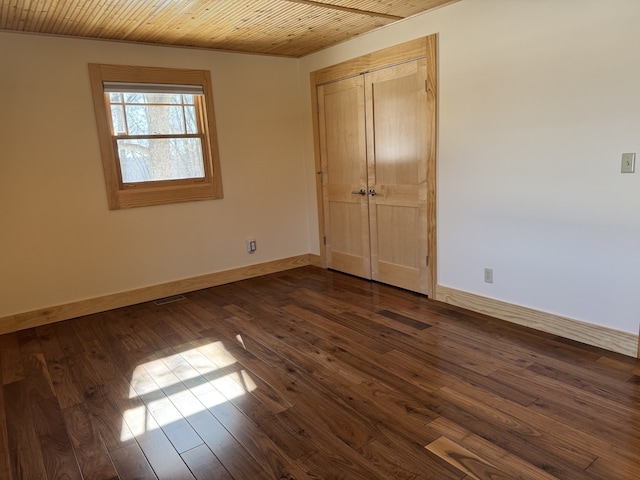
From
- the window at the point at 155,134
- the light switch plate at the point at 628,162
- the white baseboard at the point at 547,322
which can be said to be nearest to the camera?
the light switch plate at the point at 628,162

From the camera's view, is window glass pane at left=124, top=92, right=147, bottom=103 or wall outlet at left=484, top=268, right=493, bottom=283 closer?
wall outlet at left=484, top=268, right=493, bottom=283

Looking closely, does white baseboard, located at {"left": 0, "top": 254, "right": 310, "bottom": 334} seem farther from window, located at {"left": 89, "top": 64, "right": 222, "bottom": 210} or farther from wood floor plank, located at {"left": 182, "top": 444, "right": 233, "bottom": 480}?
wood floor plank, located at {"left": 182, "top": 444, "right": 233, "bottom": 480}

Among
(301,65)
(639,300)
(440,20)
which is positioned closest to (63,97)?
(301,65)

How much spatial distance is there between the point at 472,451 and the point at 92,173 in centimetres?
361

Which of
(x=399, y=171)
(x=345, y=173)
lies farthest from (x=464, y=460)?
(x=345, y=173)

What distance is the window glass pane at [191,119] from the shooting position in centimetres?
427

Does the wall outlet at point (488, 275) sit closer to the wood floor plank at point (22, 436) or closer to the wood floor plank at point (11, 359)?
the wood floor plank at point (22, 436)

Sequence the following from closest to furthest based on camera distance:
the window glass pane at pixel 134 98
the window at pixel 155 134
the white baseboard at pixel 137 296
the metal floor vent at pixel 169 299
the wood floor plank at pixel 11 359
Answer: the wood floor plank at pixel 11 359 → the white baseboard at pixel 137 296 → the window at pixel 155 134 → the window glass pane at pixel 134 98 → the metal floor vent at pixel 169 299

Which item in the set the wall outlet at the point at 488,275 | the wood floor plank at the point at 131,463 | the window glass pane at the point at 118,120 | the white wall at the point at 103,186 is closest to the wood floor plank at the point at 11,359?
the white wall at the point at 103,186

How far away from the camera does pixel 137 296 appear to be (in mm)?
4121

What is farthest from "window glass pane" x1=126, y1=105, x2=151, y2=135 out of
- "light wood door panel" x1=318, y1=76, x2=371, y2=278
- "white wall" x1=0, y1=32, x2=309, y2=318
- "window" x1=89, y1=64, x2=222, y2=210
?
"light wood door panel" x1=318, y1=76, x2=371, y2=278

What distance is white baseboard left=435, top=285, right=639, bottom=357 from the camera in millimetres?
2641

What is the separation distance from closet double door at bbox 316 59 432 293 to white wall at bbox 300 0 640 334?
0.82 ft

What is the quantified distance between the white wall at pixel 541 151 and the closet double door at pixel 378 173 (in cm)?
25
